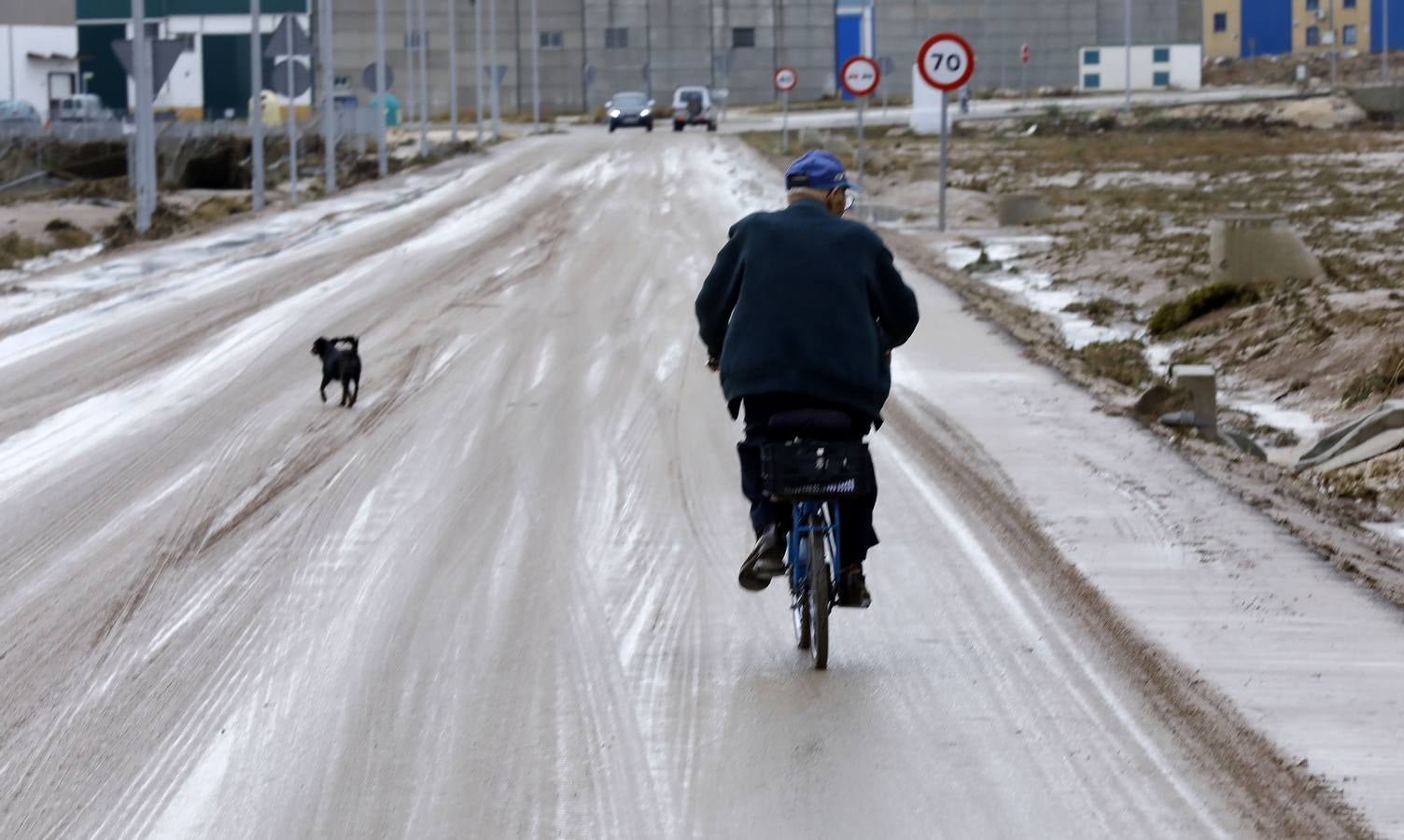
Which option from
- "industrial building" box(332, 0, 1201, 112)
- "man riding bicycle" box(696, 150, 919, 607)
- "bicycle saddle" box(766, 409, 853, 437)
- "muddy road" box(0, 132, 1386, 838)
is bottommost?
"muddy road" box(0, 132, 1386, 838)

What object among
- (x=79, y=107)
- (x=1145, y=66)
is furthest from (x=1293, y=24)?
(x=79, y=107)

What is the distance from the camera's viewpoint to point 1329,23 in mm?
137250

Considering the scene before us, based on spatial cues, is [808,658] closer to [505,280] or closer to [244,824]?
[244,824]

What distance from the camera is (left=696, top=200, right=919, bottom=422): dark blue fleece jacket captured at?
6996 mm

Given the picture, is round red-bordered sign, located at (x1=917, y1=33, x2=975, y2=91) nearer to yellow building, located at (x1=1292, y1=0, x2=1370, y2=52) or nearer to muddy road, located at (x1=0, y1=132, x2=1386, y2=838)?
muddy road, located at (x1=0, y1=132, x2=1386, y2=838)

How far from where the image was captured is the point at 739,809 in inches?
222

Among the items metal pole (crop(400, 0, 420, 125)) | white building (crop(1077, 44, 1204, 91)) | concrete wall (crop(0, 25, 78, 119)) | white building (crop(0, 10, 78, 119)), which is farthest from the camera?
white building (crop(1077, 44, 1204, 91))

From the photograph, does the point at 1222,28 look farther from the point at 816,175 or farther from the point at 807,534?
the point at 807,534

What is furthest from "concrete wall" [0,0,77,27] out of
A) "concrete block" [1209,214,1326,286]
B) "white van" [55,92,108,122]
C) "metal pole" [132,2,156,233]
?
"concrete block" [1209,214,1326,286]

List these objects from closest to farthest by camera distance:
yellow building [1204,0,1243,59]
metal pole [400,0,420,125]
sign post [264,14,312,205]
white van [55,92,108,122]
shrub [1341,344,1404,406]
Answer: shrub [1341,344,1404,406]
sign post [264,14,312,205]
metal pole [400,0,420,125]
white van [55,92,108,122]
yellow building [1204,0,1243,59]

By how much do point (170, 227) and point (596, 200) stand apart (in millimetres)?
7059

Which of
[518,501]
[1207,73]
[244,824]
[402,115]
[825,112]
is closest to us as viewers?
[244,824]

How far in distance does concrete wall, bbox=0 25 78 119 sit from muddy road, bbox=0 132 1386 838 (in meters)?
82.6

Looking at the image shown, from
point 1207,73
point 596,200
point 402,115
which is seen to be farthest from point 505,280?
point 1207,73
